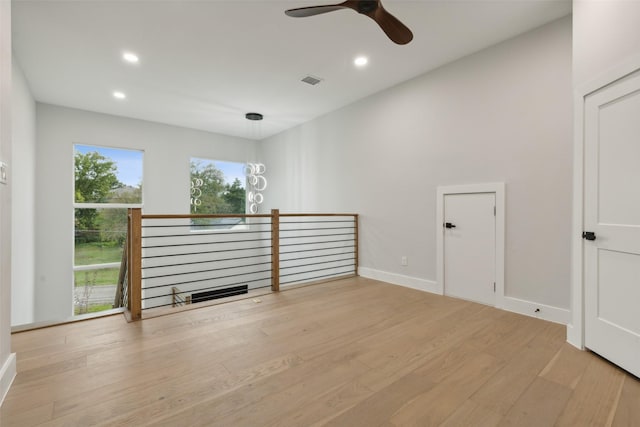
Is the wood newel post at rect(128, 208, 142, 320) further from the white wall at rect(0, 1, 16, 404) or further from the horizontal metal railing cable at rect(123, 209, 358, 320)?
the horizontal metal railing cable at rect(123, 209, 358, 320)

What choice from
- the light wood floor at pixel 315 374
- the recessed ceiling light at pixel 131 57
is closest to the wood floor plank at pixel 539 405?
the light wood floor at pixel 315 374

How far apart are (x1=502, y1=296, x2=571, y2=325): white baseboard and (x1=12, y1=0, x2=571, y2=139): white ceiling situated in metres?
2.63

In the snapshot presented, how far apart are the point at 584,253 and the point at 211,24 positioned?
12.0ft

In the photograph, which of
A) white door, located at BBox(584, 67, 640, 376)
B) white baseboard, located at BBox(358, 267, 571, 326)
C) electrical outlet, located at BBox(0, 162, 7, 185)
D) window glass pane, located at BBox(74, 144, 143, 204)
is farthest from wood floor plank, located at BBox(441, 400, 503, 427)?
window glass pane, located at BBox(74, 144, 143, 204)

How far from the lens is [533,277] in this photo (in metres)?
2.78

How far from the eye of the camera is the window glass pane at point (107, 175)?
16.2ft

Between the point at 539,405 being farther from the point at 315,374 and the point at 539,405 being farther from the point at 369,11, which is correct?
the point at 369,11

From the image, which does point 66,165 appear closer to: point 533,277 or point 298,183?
point 298,183

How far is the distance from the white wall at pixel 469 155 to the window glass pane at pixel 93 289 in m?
3.99

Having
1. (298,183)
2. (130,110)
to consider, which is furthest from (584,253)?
(130,110)

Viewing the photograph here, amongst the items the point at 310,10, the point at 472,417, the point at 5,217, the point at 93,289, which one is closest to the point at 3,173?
the point at 5,217

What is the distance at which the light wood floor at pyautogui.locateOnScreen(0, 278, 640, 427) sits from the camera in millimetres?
1437

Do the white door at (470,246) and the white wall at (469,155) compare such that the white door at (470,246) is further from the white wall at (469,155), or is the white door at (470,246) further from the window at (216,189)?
the window at (216,189)

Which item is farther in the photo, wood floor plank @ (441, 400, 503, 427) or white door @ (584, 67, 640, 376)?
white door @ (584, 67, 640, 376)
